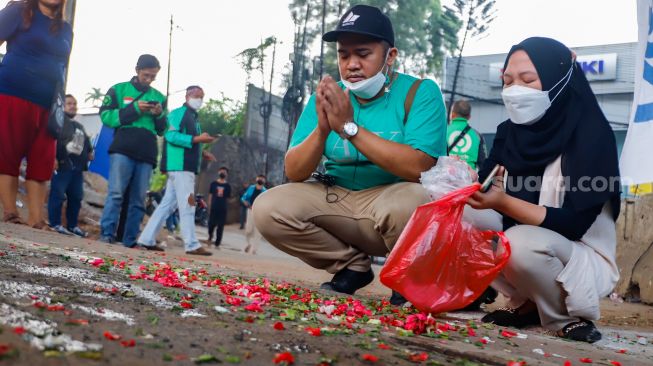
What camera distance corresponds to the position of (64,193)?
873 cm

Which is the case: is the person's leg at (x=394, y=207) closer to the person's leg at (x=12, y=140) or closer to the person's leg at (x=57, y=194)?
the person's leg at (x=12, y=140)

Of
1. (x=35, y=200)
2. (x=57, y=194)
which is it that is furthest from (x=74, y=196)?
(x=35, y=200)

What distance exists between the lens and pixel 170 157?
8.23 m

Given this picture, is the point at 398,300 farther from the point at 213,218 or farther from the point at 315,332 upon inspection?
the point at 213,218

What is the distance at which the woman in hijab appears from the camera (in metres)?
3.43

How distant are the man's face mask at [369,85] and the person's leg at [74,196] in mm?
5714

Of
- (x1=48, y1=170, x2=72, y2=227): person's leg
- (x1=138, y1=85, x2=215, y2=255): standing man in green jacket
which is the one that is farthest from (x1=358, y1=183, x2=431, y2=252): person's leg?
(x1=48, y1=170, x2=72, y2=227): person's leg

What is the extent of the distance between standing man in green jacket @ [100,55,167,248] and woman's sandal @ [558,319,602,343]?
4.97m

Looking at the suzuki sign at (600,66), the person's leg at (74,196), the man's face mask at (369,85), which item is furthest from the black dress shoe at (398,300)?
the suzuki sign at (600,66)

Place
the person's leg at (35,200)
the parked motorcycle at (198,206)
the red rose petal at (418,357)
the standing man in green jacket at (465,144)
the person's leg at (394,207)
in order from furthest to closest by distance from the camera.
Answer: the parked motorcycle at (198,206)
the standing man in green jacket at (465,144)
the person's leg at (35,200)
the person's leg at (394,207)
the red rose petal at (418,357)

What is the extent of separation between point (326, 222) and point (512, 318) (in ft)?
3.85

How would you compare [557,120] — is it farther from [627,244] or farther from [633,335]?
[627,244]

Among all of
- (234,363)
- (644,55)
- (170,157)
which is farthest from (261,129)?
(234,363)

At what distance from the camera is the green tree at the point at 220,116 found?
4094 cm
